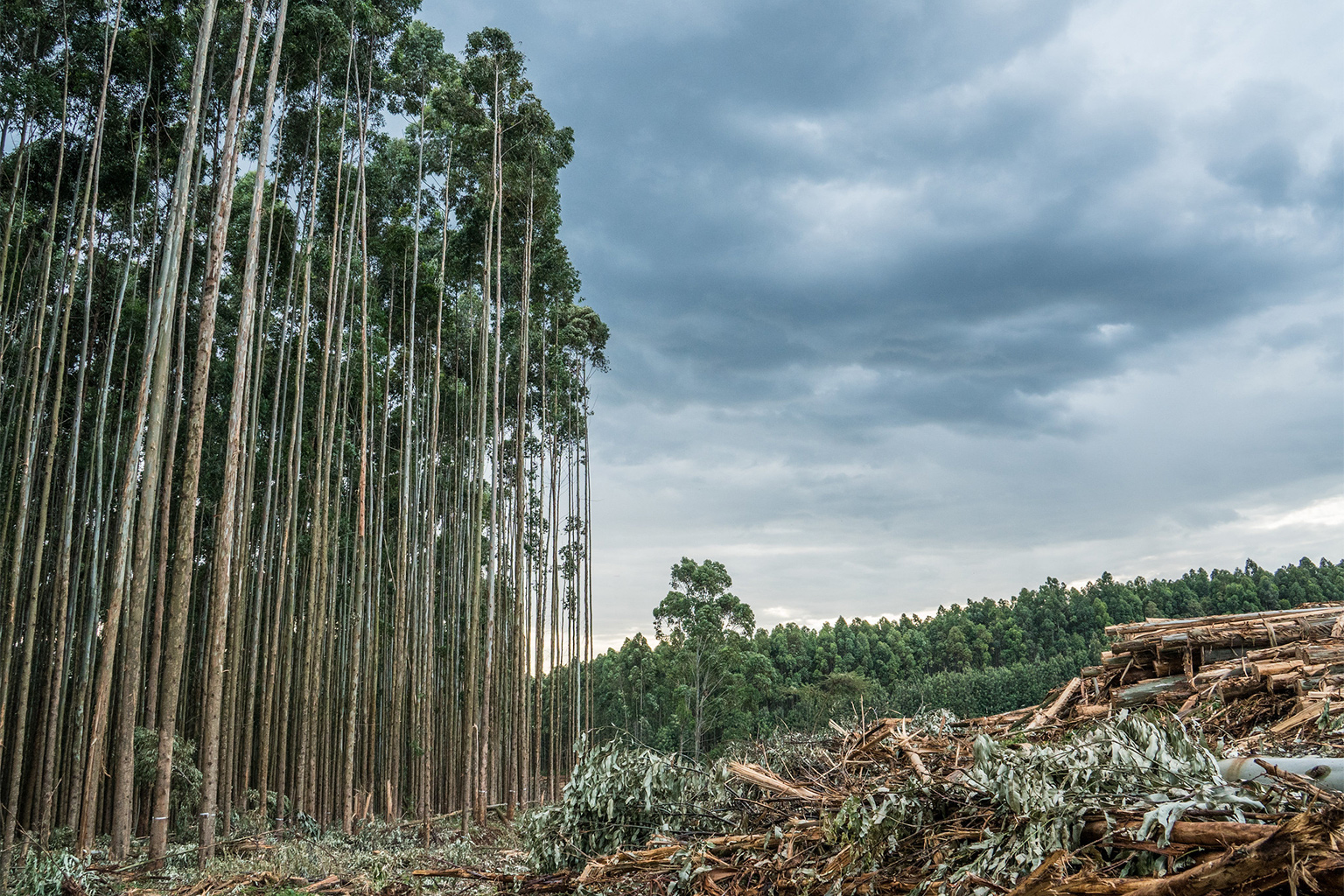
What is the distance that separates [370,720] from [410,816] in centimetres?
299

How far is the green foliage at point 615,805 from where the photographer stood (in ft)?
15.6

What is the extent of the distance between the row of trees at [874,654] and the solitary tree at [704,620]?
40 mm

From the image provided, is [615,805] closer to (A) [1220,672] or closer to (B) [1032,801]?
(B) [1032,801]

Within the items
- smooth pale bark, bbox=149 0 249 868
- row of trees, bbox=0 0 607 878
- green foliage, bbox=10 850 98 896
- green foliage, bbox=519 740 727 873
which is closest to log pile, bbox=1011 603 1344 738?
green foliage, bbox=519 740 727 873

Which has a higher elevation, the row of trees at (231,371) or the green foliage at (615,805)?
the row of trees at (231,371)

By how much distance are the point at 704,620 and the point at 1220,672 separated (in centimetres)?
2205

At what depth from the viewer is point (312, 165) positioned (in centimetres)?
1061

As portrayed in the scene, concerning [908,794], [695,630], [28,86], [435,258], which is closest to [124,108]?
[28,86]

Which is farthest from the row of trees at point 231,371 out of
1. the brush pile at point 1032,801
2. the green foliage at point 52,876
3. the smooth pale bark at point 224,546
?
the brush pile at point 1032,801

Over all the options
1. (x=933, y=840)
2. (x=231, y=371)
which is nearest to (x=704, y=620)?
(x=231, y=371)

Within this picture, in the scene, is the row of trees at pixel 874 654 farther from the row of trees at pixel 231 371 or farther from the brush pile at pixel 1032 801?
the brush pile at pixel 1032 801

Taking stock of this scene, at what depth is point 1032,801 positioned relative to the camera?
2.36 metres

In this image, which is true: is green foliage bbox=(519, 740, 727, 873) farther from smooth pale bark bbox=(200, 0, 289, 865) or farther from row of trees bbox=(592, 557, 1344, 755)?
row of trees bbox=(592, 557, 1344, 755)

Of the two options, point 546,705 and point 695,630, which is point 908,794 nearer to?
point 695,630
